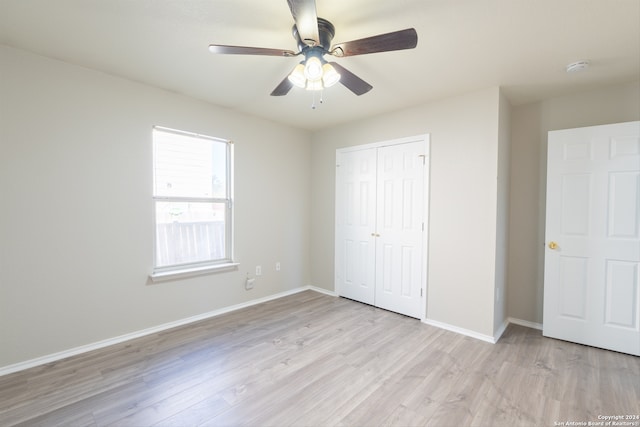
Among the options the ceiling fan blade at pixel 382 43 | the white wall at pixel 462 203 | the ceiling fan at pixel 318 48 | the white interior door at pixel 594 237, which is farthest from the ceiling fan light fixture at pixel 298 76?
the white interior door at pixel 594 237

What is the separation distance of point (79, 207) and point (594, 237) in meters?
4.78

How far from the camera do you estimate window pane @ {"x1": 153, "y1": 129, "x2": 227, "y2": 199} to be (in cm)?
292

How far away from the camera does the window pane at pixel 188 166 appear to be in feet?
9.57

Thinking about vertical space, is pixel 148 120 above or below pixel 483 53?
below

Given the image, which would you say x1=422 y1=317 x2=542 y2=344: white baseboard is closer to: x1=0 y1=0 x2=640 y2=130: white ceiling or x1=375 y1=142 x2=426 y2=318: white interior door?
x1=375 y1=142 x2=426 y2=318: white interior door

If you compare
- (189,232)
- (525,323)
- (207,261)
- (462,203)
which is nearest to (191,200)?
(189,232)

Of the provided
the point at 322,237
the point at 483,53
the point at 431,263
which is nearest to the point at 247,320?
the point at 322,237

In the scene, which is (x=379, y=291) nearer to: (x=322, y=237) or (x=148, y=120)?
(x=322, y=237)

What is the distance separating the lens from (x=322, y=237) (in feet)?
14.0

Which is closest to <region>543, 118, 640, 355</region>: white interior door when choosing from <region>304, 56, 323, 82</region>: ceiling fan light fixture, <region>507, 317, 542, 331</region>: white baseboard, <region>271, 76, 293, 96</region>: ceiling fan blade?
<region>507, 317, 542, 331</region>: white baseboard

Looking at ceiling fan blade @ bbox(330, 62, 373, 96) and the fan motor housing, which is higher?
the fan motor housing

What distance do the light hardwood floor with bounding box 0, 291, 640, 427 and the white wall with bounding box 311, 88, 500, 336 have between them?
0.32 m

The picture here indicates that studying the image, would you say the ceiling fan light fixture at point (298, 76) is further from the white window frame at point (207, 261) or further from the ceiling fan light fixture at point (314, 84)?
the white window frame at point (207, 261)

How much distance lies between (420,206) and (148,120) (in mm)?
3092
